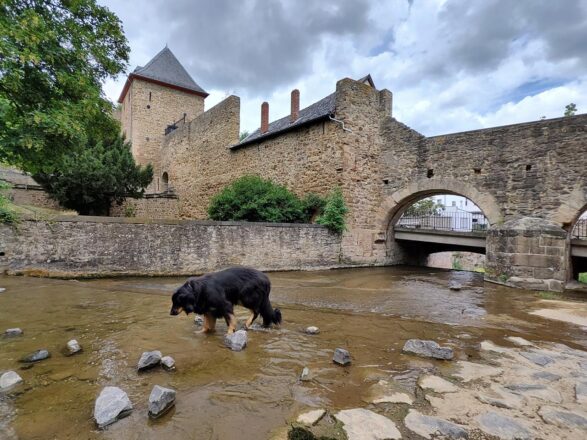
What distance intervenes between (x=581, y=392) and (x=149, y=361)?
11.6 ft

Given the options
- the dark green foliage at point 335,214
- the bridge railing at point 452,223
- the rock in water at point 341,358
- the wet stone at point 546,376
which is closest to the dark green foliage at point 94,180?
the dark green foliage at point 335,214

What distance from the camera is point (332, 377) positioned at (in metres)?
2.71

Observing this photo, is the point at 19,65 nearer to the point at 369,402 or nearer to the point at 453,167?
Answer: the point at 369,402

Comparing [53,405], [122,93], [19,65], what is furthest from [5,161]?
[122,93]

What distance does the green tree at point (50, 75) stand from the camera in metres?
4.45

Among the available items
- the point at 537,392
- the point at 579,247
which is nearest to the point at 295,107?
the point at 579,247

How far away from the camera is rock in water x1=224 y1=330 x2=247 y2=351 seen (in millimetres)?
3268

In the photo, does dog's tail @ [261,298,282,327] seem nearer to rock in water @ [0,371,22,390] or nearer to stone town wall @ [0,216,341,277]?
rock in water @ [0,371,22,390]

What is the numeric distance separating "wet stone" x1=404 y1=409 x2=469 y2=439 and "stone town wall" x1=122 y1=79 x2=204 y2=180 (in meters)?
26.3

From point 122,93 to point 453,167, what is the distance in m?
29.1

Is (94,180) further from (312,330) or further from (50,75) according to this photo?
(312,330)

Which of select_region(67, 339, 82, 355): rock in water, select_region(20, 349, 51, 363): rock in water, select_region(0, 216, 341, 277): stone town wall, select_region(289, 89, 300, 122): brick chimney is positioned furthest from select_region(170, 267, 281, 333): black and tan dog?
select_region(289, 89, 300, 122): brick chimney

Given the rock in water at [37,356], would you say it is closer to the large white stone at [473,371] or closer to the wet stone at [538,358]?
the large white stone at [473,371]

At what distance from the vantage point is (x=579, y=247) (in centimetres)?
954
